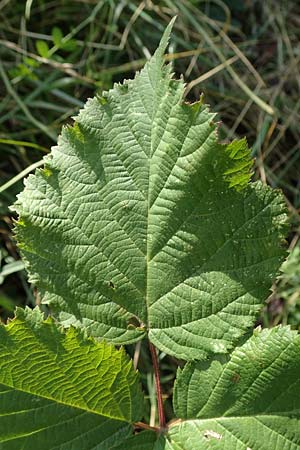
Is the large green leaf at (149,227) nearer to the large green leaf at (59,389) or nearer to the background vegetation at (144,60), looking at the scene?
the large green leaf at (59,389)

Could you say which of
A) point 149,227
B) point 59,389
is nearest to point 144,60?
point 149,227

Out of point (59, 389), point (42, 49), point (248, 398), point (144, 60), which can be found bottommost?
point (248, 398)

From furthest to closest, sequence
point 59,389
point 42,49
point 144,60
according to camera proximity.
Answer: point 144,60 < point 42,49 < point 59,389

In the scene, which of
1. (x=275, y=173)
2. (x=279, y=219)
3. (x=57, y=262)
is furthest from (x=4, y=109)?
(x=279, y=219)

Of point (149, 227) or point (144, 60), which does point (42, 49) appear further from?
point (149, 227)

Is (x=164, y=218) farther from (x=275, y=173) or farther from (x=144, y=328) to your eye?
(x=275, y=173)

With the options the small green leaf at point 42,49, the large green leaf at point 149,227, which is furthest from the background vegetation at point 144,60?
the large green leaf at point 149,227

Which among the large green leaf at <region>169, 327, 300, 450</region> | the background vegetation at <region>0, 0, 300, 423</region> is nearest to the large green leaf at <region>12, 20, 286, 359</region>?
the large green leaf at <region>169, 327, 300, 450</region>
